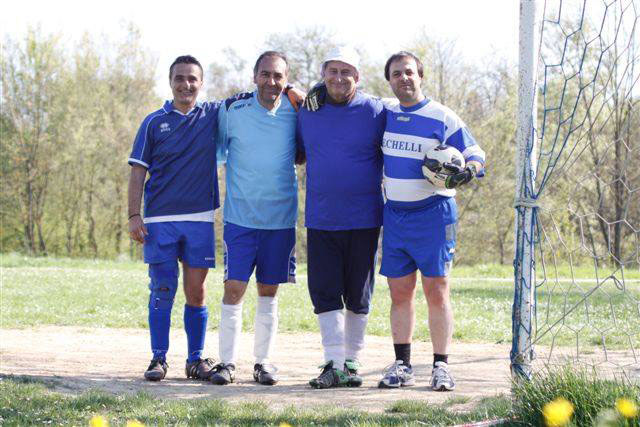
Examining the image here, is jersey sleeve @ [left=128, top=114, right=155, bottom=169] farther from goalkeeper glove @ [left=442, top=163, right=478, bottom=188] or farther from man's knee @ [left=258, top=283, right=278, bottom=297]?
goalkeeper glove @ [left=442, top=163, right=478, bottom=188]

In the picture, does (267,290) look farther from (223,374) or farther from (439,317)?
(439,317)

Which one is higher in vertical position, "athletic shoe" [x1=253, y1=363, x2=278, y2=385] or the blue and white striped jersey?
the blue and white striped jersey

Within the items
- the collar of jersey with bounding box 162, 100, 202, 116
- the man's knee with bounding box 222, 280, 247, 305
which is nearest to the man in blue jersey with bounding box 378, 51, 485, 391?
the man's knee with bounding box 222, 280, 247, 305

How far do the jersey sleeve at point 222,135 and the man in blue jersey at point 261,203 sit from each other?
0.34 ft

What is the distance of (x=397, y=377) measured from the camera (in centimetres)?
565

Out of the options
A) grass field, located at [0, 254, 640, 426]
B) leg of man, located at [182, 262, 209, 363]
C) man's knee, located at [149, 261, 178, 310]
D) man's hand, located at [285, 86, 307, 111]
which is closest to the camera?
grass field, located at [0, 254, 640, 426]

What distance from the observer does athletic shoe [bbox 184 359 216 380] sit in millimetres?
5988

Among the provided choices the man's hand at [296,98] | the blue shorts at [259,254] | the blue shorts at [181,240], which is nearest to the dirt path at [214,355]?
the blue shorts at [259,254]

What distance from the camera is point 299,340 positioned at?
8.47 meters

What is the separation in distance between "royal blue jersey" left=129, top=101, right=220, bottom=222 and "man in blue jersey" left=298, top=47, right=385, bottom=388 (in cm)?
73

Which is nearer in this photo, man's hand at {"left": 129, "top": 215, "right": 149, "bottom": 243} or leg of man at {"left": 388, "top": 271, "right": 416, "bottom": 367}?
leg of man at {"left": 388, "top": 271, "right": 416, "bottom": 367}

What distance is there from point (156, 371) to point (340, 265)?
1.49m

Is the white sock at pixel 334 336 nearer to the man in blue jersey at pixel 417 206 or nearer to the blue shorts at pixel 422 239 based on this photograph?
the man in blue jersey at pixel 417 206

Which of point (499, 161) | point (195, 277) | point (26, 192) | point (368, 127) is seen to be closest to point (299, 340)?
point (195, 277)
